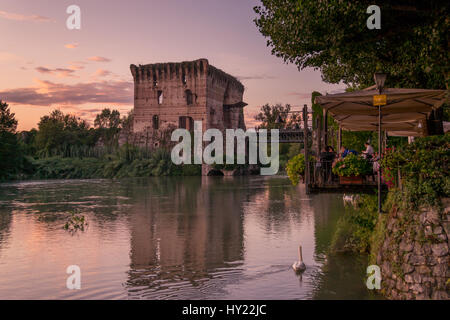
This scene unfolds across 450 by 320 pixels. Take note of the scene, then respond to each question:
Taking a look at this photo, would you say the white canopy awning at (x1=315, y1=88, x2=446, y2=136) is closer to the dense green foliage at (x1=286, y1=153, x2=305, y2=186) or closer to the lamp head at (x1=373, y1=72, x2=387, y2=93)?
the lamp head at (x1=373, y1=72, x2=387, y2=93)

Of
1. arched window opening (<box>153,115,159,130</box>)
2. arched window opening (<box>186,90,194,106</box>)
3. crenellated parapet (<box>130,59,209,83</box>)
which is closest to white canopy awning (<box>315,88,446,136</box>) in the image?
crenellated parapet (<box>130,59,209,83</box>)

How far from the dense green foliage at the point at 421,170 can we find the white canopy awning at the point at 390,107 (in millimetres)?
969

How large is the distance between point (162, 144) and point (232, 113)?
51.5ft

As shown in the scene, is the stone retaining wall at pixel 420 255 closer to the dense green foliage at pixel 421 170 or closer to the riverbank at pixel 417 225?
the riverbank at pixel 417 225

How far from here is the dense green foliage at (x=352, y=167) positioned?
390 inches

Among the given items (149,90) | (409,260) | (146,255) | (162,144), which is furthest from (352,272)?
(149,90)

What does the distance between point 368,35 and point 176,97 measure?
216 ft

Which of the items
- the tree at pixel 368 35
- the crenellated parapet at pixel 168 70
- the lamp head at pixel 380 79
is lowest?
the lamp head at pixel 380 79

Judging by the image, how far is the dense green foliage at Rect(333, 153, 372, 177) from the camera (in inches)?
390

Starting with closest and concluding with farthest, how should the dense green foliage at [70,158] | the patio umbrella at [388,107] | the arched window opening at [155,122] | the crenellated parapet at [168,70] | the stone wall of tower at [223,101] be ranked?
1. the patio umbrella at [388,107]
2. the dense green foliage at [70,158]
3. the crenellated parapet at [168,70]
4. the stone wall of tower at [223,101]
5. the arched window opening at [155,122]

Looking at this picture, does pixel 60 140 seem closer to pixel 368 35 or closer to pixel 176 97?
pixel 176 97

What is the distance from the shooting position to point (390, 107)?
392 inches

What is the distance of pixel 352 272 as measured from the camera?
37.9ft

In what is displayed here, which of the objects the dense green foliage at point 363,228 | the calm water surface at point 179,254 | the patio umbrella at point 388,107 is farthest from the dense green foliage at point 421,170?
the dense green foliage at point 363,228
